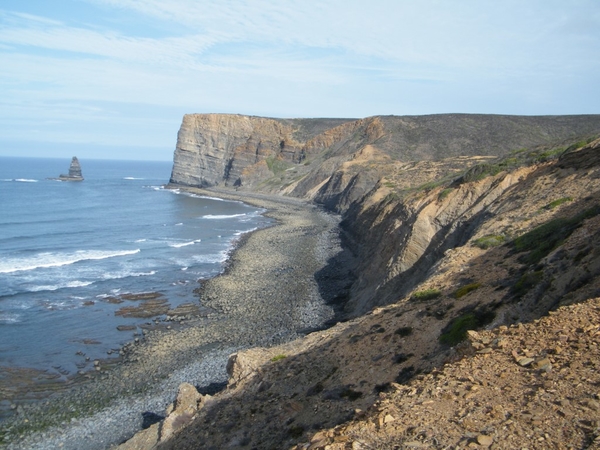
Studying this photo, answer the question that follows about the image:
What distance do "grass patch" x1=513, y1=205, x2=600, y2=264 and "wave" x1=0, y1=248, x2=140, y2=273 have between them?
40.4 m

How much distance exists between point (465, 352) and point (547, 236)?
30.1 ft

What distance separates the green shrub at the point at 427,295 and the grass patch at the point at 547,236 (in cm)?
292

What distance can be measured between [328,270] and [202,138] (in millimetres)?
91968

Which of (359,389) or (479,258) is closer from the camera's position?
(359,389)

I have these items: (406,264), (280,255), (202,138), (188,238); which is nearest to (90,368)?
(406,264)

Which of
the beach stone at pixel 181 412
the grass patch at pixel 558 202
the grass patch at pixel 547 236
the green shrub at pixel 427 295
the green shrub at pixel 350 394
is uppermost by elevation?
the grass patch at pixel 558 202

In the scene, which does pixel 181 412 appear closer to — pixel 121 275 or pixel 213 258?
pixel 121 275

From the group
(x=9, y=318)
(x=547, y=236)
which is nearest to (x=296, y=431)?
(x=547, y=236)

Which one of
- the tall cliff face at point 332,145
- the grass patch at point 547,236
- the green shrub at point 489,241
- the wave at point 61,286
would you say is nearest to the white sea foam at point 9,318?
the wave at point 61,286

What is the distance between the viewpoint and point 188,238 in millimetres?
60906

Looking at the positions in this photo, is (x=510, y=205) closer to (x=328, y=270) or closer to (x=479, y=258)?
(x=479, y=258)

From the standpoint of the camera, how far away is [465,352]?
1066 cm

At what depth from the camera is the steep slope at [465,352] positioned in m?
8.17

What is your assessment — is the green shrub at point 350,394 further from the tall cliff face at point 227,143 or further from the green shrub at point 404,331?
the tall cliff face at point 227,143
